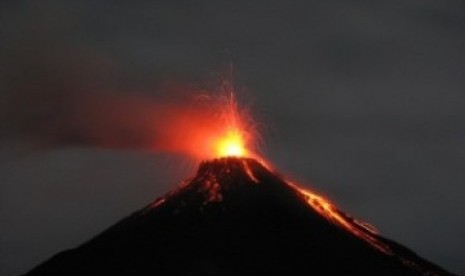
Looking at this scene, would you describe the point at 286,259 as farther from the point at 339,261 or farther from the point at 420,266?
the point at 420,266

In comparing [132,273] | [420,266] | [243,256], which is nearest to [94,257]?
[132,273]

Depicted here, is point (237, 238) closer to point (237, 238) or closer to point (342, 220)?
point (237, 238)

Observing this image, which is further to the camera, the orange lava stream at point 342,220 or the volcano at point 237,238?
the orange lava stream at point 342,220

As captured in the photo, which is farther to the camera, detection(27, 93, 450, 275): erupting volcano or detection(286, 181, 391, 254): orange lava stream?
detection(286, 181, 391, 254): orange lava stream

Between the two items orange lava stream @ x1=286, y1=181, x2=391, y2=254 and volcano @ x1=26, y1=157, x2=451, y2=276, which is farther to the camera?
orange lava stream @ x1=286, y1=181, x2=391, y2=254
